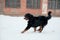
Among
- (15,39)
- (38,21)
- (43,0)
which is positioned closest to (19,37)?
(15,39)

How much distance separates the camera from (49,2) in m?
23.3

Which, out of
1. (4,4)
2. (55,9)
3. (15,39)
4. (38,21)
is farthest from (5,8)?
(15,39)

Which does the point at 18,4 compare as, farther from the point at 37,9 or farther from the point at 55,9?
the point at 55,9

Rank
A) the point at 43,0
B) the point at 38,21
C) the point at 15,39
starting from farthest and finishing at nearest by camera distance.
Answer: the point at 43,0, the point at 38,21, the point at 15,39

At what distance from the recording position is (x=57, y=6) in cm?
2325

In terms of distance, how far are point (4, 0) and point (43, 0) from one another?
10.8 feet

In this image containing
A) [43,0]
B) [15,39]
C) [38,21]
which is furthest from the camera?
[43,0]

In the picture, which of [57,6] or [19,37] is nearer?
[19,37]

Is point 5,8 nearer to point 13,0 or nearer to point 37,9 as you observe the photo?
point 13,0

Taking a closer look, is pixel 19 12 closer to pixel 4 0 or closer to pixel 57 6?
pixel 4 0

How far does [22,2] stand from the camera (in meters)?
23.2

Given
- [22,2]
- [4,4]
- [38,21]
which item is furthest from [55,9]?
[38,21]

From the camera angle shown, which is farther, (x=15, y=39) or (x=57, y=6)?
(x=57, y=6)

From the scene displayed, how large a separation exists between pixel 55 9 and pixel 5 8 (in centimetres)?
417
